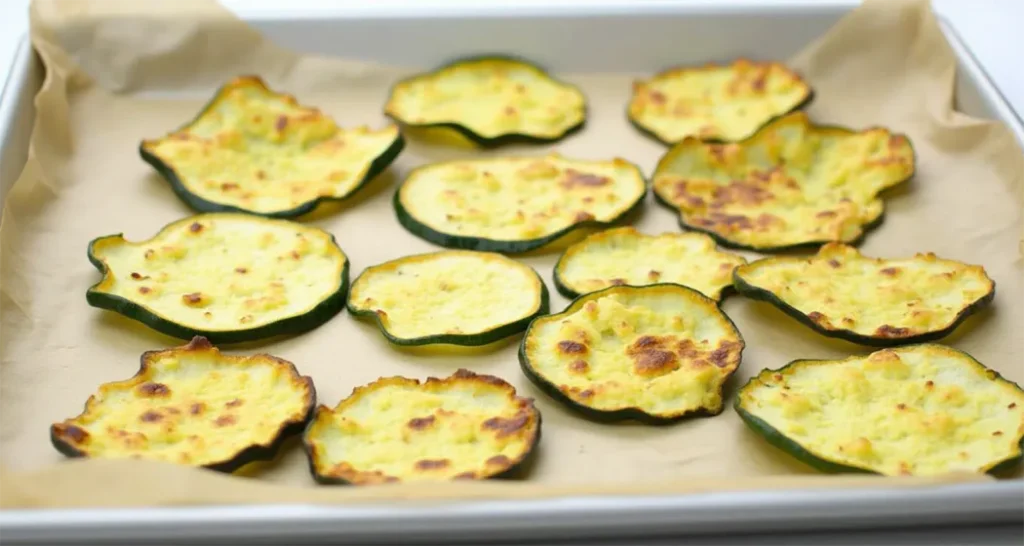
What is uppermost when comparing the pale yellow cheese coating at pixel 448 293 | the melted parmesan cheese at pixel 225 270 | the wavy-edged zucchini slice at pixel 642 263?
the wavy-edged zucchini slice at pixel 642 263

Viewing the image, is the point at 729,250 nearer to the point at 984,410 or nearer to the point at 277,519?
the point at 984,410

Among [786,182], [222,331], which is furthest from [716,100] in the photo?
[222,331]

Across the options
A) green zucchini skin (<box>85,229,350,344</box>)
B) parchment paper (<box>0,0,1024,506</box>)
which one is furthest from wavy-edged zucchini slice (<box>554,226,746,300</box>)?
green zucchini skin (<box>85,229,350,344</box>)

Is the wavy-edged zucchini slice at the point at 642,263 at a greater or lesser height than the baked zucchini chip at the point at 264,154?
greater

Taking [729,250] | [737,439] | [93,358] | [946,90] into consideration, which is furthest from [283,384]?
[946,90]

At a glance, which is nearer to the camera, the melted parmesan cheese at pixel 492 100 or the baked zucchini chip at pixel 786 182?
the baked zucchini chip at pixel 786 182

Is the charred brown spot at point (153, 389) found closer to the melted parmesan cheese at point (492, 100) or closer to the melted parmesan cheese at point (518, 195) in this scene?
the melted parmesan cheese at point (518, 195)

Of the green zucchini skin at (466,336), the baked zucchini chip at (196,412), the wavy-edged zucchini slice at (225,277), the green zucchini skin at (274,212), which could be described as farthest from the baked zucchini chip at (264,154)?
the baked zucchini chip at (196,412)
